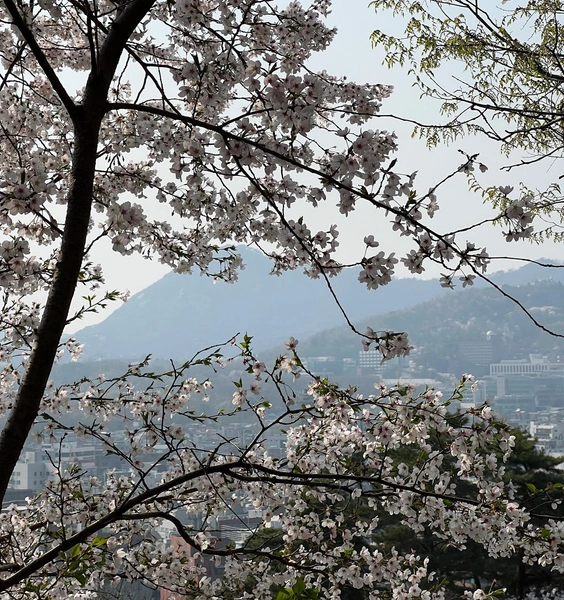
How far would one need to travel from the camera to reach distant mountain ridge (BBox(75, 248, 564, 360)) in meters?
130

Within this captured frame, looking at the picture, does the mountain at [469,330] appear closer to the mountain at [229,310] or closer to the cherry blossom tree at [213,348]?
the mountain at [229,310]

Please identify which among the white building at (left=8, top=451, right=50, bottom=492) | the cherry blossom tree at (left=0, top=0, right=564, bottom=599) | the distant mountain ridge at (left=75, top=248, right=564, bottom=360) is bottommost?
the white building at (left=8, top=451, right=50, bottom=492)

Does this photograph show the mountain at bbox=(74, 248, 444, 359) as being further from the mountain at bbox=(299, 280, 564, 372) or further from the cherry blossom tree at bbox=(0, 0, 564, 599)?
Result: the cherry blossom tree at bbox=(0, 0, 564, 599)

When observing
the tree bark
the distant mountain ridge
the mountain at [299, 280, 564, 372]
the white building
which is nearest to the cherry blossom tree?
the tree bark

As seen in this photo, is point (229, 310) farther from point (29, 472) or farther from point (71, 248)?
point (71, 248)

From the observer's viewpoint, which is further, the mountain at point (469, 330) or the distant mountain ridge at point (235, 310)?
the distant mountain ridge at point (235, 310)

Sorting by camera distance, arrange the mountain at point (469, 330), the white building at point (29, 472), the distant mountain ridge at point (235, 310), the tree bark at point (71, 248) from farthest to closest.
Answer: the distant mountain ridge at point (235, 310)
the mountain at point (469, 330)
the white building at point (29, 472)
the tree bark at point (71, 248)

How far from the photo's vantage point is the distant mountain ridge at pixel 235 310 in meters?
130

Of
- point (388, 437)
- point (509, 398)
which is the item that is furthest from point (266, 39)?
point (509, 398)

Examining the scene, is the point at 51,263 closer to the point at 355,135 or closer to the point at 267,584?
the point at 355,135

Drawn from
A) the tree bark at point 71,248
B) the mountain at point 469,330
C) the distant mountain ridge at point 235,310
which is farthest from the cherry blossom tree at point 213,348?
the distant mountain ridge at point 235,310

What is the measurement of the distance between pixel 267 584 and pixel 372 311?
146 m

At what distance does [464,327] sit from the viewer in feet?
336

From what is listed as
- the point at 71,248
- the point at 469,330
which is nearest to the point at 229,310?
the point at 469,330
